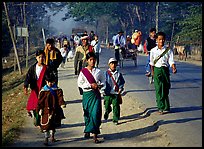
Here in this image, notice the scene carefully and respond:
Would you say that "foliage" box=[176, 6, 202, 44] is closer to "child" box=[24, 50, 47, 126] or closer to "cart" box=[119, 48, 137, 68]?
"cart" box=[119, 48, 137, 68]

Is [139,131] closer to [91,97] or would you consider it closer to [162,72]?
[91,97]

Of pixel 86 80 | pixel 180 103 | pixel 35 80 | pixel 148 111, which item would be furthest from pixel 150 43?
pixel 86 80

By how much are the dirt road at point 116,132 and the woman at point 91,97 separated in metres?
0.32

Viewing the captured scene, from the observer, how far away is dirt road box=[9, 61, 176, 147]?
7.72 metres

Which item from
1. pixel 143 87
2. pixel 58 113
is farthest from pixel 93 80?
pixel 143 87

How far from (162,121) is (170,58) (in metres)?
1.52

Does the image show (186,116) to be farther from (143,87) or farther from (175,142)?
(143,87)

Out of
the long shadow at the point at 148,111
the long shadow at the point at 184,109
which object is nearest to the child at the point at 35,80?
the long shadow at the point at 148,111

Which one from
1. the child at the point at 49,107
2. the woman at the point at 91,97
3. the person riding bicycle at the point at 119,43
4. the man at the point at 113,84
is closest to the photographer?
the child at the point at 49,107

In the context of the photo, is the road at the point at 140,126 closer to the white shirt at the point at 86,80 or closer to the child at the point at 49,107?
the child at the point at 49,107

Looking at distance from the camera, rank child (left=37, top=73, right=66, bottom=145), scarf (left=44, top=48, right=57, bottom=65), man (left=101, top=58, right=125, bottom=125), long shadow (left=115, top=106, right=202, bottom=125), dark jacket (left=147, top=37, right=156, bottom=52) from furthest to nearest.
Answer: dark jacket (left=147, top=37, right=156, bottom=52) → scarf (left=44, top=48, right=57, bottom=65) → long shadow (left=115, top=106, right=202, bottom=125) → man (left=101, top=58, right=125, bottom=125) → child (left=37, top=73, right=66, bottom=145)

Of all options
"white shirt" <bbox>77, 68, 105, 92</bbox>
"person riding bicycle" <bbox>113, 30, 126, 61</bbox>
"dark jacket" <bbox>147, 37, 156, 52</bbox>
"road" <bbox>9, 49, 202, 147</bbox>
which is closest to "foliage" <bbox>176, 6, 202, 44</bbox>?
"person riding bicycle" <bbox>113, 30, 126, 61</bbox>

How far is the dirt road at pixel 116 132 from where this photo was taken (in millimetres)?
7723

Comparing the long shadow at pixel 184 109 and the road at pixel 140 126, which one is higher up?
the long shadow at pixel 184 109
